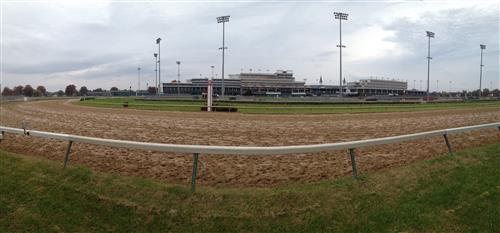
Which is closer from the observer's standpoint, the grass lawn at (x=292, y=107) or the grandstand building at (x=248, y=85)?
the grass lawn at (x=292, y=107)

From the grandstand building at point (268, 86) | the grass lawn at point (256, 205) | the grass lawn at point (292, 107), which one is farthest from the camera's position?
the grandstand building at point (268, 86)

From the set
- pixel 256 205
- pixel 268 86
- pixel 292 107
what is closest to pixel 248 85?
pixel 268 86

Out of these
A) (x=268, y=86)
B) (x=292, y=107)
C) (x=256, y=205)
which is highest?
(x=268, y=86)

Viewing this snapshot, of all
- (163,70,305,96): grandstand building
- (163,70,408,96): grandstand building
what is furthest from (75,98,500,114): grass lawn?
(163,70,305,96): grandstand building

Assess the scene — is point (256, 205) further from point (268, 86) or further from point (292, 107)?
point (268, 86)

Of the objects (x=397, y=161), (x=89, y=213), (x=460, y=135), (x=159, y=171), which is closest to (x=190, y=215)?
(x=89, y=213)

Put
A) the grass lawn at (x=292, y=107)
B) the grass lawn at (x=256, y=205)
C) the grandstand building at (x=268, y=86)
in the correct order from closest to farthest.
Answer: the grass lawn at (x=256, y=205) < the grass lawn at (x=292, y=107) < the grandstand building at (x=268, y=86)

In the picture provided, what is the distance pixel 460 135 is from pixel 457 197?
8.53m

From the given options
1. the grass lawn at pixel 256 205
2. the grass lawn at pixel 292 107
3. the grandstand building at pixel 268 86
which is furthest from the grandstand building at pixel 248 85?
the grass lawn at pixel 256 205

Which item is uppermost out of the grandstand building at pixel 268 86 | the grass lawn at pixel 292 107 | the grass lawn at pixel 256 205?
the grandstand building at pixel 268 86

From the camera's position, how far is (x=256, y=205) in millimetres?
4555

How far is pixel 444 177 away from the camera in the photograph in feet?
18.3

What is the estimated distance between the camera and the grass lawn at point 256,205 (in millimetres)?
4137

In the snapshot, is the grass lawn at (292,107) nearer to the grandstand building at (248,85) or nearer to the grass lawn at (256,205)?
the grass lawn at (256,205)
